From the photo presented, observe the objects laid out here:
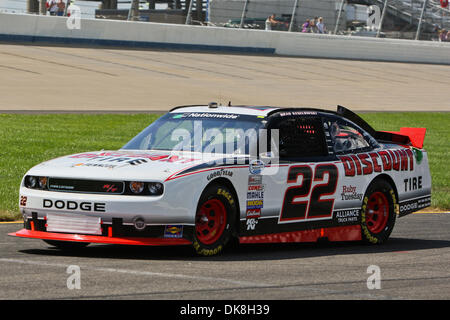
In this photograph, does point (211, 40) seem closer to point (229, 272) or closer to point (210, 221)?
point (210, 221)

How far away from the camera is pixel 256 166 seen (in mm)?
8766

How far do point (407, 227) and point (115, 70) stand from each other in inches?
818

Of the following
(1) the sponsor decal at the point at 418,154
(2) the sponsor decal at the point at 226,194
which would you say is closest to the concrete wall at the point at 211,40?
(1) the sponsor decal at the point at 418,154

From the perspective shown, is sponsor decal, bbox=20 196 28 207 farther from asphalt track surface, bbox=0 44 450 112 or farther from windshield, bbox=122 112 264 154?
asphalt track surface, bbox=0 44 450 112

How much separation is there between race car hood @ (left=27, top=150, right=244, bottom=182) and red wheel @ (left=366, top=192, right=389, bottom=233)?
2.21 meters

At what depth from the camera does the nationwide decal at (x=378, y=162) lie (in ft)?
32.1

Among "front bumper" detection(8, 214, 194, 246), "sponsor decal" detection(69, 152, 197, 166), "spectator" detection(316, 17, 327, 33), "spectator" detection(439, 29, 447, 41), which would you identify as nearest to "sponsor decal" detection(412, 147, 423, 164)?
"sponsor decal" detection(69, 152, 197, 166)

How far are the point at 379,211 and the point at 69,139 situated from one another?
33.3 ft

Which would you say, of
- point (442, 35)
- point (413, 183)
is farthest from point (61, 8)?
point (413, 183)

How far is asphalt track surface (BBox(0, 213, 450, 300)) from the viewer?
21.6 ft

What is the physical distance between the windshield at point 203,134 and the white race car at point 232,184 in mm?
12

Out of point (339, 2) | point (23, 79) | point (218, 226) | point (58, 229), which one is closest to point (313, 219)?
point (218, 226)
